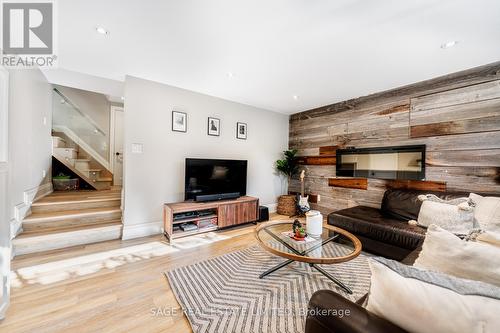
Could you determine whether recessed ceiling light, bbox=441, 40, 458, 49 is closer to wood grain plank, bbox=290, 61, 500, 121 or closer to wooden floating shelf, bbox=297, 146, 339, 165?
wood grain plank, bbox=290, 61, 500, 121

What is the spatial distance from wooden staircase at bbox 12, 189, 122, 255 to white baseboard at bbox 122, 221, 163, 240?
110mm

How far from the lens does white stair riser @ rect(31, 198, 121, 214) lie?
2865 millimetres

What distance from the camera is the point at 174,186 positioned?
3.24 m

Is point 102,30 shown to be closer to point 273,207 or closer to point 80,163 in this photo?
point 80,163

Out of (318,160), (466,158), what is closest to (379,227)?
(466,158)

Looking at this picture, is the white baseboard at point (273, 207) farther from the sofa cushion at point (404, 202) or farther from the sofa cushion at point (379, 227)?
the sofa cushion at point (404, 202)

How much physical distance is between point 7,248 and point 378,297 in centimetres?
246

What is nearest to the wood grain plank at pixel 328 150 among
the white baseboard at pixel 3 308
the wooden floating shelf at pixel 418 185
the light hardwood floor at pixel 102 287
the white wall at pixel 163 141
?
the wooden floating shelf at pixel 418 185

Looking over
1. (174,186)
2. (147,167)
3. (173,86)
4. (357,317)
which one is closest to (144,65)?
(173,86)

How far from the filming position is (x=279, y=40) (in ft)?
6.44

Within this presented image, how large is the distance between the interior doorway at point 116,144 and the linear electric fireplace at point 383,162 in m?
5.27

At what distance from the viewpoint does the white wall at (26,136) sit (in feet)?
7.76

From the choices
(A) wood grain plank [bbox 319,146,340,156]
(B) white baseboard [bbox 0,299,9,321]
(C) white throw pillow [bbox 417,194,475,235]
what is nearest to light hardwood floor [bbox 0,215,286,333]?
(B) white baseboard [bbox 0,299,9,321]

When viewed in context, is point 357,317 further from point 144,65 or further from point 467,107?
point 467,107
